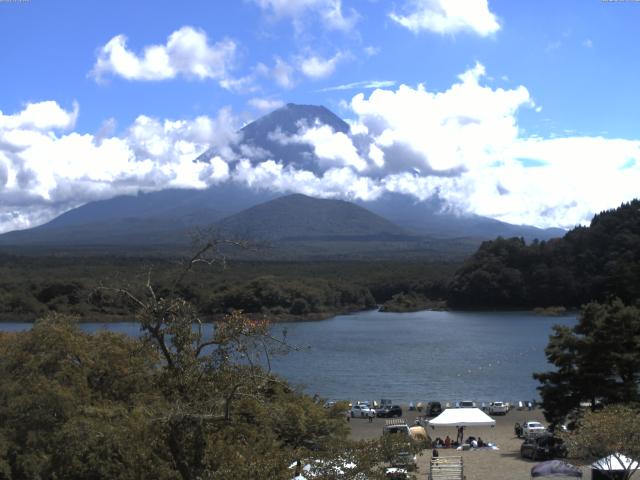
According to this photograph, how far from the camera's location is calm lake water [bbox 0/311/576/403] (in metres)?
30.9

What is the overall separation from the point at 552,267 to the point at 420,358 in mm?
33403

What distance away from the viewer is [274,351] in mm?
6250

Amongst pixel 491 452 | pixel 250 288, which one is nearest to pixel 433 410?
pixel 491 452

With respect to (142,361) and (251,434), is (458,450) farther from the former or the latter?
(251,434)

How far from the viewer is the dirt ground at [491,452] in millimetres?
13312

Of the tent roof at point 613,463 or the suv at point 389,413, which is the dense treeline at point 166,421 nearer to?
the tent roof at point 613,463

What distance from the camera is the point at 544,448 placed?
1462 centimetres

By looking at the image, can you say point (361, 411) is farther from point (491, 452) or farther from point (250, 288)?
point (250, 288)

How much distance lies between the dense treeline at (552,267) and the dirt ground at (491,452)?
44.3m

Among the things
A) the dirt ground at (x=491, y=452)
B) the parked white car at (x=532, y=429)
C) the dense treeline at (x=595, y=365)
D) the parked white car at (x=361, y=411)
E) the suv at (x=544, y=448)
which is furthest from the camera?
the parked white car at (x=361, y=411)

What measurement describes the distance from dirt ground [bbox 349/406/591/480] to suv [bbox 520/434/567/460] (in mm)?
177

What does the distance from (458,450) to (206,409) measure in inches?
454

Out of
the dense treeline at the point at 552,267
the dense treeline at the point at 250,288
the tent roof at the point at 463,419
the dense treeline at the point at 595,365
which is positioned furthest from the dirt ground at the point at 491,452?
the dense treeline at the point at 552,267

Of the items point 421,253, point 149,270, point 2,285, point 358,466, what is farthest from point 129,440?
point 421,253
